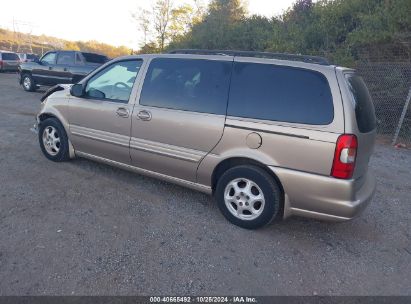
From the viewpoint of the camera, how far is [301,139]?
9.37 ft

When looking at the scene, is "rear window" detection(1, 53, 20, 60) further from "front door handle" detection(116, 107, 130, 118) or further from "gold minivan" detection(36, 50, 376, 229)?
"front door handle" detection(116, 107, 130, 118)

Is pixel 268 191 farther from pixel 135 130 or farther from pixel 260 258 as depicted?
pixel 135 130

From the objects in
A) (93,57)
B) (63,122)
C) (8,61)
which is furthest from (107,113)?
(8,61)

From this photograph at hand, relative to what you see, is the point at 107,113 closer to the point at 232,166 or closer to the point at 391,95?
the point at 232,166

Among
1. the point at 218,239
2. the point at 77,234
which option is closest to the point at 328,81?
the point at 218,239

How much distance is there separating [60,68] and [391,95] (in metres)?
11.4

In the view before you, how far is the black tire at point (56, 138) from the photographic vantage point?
15.0 ft

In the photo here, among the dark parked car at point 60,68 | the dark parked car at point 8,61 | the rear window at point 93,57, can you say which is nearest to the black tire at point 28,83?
the dark parked car at point 60,68

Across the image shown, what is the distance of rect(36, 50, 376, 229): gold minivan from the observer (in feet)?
9.27

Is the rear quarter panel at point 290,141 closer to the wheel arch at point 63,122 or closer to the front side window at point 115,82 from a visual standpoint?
the front side window at point 115,82

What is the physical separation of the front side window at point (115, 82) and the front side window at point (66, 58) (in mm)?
8726

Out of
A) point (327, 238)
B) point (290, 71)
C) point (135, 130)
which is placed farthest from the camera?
point (135, 130)

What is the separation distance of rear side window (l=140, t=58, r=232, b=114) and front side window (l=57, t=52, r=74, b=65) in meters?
9.53

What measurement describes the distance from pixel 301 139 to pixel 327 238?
119cm
